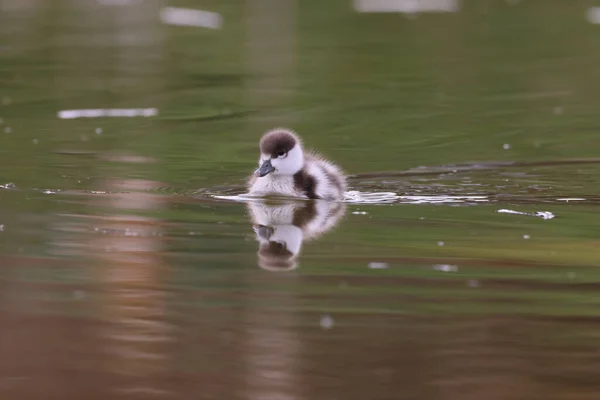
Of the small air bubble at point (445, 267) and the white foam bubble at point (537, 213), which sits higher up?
the white foam bubble at point (537, 213)

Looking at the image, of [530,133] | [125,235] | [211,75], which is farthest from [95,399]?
[211,75]

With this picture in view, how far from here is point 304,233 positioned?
6.95 m

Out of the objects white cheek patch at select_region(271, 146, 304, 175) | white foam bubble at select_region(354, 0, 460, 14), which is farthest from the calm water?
white foam bubble at select_region(354, 0, 460, 14)

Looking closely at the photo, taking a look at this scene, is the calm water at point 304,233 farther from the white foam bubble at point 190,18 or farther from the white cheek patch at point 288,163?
the white foam bubble at point 190,18

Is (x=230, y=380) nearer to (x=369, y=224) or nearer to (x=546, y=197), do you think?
(x=369, y=224)

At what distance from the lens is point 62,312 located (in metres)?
5.31

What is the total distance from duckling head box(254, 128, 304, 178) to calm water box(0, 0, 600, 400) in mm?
250

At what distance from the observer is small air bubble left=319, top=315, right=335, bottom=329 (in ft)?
16.8

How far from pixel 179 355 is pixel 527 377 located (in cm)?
115

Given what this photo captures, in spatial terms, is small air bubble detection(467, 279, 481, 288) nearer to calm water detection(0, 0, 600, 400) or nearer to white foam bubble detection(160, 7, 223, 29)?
calm water detection(0, 0, 600, 400)

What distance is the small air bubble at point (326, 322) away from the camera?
511cm

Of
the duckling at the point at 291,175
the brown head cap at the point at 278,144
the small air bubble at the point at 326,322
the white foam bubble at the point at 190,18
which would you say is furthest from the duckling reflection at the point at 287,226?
the white foam bubble at the point at 190,18

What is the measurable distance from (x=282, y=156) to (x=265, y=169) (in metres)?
0.19

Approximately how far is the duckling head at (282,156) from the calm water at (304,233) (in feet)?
0.82
